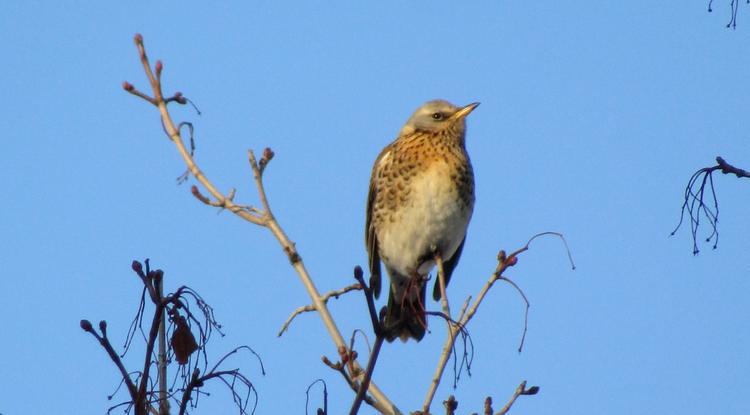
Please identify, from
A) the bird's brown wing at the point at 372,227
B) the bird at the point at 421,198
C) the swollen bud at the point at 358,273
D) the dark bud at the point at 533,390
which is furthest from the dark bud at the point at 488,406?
the bird's brown wing at the point at 372,227

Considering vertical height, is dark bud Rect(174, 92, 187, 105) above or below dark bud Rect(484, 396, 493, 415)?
above

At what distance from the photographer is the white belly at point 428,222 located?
24.4 ft

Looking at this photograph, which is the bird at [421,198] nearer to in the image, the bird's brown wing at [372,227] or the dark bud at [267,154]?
the bird's brown wing at [372,227]

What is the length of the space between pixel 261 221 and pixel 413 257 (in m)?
4.15

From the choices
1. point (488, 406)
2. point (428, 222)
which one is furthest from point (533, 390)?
point (428, 222)

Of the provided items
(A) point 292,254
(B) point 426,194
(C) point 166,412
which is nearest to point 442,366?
(A) point 292,254

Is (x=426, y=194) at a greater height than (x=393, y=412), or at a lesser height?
greater

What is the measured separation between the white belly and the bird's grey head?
53cm

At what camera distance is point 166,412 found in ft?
10.4

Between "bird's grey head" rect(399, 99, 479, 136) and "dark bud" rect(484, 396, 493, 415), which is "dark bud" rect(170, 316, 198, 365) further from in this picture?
"bird's grey head" rect(399, 99, 479, 136)

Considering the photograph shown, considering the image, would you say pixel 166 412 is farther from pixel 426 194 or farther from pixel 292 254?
pixel 426 194

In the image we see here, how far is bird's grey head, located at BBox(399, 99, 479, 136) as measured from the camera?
7895mm

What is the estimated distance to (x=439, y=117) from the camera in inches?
313

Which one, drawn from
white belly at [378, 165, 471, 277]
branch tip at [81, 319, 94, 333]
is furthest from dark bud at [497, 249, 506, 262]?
white belly at [378, 165, 471, 277]
